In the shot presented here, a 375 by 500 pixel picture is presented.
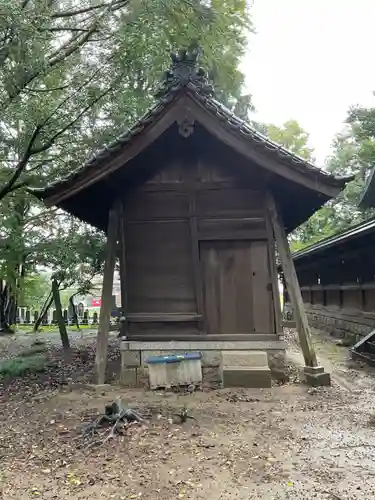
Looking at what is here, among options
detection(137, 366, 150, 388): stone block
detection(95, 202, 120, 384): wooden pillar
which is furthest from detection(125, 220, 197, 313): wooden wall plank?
detection(137, 366, 150, 388): stone block

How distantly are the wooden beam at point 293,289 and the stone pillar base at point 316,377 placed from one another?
0.31ft

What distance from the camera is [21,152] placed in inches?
353

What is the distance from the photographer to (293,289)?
21.8 ft

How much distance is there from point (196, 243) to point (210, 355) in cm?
165

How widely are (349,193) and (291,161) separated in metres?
17.3

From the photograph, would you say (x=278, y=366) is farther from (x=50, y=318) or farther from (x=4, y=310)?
(x=50, y=318)

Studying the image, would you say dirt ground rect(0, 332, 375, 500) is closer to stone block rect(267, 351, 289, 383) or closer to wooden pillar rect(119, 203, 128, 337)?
stone block rect(267, 351, 289, 383)

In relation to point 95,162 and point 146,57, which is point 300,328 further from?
point 146,57

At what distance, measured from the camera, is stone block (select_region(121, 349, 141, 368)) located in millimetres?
6621

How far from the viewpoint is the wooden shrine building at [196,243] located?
6633 millimetres

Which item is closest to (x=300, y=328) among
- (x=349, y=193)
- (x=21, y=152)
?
(x=21, y=152)

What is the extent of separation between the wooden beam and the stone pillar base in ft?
0.31

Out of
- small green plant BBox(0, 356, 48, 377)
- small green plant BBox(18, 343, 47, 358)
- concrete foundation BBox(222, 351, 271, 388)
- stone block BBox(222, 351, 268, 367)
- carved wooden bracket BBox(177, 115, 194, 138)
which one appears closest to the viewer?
carved wooden bracket BBox(177, 115, 194, 138)

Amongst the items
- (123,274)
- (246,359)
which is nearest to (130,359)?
(123,274)
